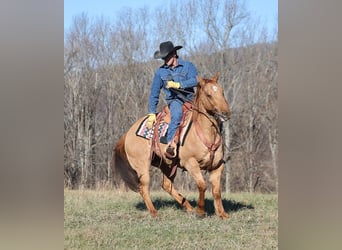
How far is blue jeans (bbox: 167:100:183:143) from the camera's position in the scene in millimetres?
3355

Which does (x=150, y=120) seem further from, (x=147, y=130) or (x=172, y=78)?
(x=172, y=78)

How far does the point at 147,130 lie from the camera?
11.4ft

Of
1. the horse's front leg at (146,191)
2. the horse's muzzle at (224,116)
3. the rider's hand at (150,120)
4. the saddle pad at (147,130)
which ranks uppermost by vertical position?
the horse's muzzle at (224,116)

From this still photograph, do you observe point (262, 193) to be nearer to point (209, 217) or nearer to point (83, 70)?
point (209, 217)

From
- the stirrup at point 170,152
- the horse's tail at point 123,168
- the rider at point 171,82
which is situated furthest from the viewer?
the horse's tail at point 123,168

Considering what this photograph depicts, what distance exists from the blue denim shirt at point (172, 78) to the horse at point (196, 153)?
6cm

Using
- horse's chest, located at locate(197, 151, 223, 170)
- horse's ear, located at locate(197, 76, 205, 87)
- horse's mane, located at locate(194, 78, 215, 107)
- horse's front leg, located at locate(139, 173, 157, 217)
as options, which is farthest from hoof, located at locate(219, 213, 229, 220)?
horse's ear, located at locate(197, 76, 205, 87)

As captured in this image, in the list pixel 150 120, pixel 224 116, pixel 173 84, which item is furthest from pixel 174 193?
pixel 173 84

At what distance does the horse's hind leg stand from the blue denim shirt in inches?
20.3

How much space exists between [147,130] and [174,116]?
9.5 inches

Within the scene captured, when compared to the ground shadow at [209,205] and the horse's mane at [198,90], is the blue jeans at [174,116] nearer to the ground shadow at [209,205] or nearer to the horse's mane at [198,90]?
the horse's mane at [198,90]

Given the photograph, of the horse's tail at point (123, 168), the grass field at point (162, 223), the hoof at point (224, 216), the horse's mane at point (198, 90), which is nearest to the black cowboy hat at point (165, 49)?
the horse's mane at point (198, 90)

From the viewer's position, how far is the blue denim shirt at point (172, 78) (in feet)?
10.8
